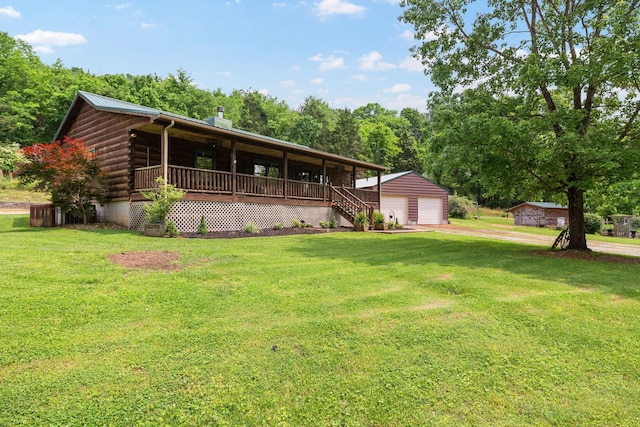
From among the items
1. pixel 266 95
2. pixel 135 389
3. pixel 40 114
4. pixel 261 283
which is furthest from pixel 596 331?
pixel 266 95

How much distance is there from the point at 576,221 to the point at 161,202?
12195 mm

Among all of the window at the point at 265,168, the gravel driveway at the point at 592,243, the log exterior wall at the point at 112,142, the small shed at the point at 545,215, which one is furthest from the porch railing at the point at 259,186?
the small shed at the point at 545,215

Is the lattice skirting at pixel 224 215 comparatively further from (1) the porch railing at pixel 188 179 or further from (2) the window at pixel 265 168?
(2) the window at pixel 265 168

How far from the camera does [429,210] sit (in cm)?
2745

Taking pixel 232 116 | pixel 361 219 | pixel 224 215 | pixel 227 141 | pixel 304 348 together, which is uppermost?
pixel 232 116

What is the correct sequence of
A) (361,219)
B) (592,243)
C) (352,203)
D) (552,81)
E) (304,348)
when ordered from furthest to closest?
1. (352,203)
2. (361,219)
3. (592,243)
4. (552,81)
5. (304,348)

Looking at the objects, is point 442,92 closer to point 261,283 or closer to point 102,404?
point 261,283

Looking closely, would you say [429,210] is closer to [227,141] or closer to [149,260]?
[227,141]

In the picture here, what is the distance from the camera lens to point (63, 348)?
3.03m

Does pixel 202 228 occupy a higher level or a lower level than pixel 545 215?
lower

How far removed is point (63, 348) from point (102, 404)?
0.98m

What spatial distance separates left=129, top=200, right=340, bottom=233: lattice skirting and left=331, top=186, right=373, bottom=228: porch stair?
2271 millimetres

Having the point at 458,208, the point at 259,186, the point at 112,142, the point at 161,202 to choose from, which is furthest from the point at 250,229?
the point at 458,208

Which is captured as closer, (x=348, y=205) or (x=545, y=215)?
(x=348, y=205)
